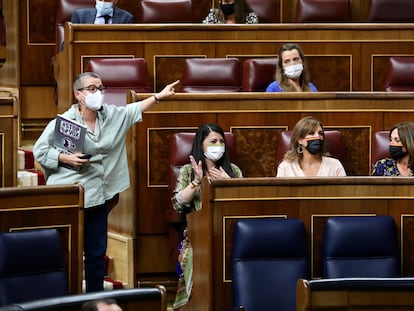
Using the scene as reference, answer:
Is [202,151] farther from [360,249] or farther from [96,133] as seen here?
[360,249]

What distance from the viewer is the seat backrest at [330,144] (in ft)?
9.37

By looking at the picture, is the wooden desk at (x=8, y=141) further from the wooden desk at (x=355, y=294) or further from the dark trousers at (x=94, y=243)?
the wooden desk at (x=355, y=294)

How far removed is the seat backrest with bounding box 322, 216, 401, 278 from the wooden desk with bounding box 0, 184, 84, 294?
0.49 m

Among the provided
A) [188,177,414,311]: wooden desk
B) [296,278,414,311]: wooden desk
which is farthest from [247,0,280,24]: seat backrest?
[296,278,414,311]: wooden desk

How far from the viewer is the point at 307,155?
276cm

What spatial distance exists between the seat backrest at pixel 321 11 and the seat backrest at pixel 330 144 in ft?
3.61

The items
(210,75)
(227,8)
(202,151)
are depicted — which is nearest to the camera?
(202,151)

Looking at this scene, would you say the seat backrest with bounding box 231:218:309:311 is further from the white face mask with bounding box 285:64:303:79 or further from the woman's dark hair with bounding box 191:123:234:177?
the white face mask with bounding box 285:64:303:79

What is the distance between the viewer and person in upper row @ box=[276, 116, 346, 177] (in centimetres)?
274

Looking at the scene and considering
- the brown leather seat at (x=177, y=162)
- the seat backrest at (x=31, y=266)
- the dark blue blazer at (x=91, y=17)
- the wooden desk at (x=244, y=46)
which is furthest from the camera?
the dark blue blazer at (x=91, y=17)

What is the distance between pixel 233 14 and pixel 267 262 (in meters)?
1.43

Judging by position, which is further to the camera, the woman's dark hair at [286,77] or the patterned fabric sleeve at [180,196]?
the woman's dark hair at [286,77]

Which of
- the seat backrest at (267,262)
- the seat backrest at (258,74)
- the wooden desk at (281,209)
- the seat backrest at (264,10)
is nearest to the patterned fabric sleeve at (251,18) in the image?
the seat backrest at (264,10)

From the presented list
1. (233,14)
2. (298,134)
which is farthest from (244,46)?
(298,134)
